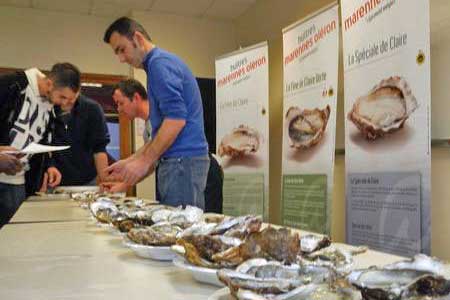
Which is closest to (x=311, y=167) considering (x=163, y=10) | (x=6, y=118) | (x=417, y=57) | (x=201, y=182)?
(x=417, y=57)

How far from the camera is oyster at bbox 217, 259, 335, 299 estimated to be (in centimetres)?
40

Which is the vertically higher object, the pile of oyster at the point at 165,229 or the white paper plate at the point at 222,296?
the pile of oyster at the point at 165,229

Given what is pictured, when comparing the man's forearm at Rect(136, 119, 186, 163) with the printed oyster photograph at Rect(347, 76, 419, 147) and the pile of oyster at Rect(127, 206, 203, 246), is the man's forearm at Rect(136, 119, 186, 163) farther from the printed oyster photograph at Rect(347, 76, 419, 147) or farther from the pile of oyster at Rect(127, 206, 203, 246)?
the printed oyster photograph at Rect(347, 76, 419, 147)

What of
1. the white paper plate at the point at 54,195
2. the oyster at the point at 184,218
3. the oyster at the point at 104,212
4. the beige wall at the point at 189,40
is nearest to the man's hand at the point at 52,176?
the white paper plate at the point at 54,195

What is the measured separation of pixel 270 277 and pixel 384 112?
1.79 metres

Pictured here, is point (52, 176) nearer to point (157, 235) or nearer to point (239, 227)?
point (157, 235)

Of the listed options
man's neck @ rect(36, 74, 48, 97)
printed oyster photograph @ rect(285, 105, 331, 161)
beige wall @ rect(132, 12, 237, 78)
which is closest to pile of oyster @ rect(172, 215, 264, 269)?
man's neck @ rect(36, 74, 48, 97)

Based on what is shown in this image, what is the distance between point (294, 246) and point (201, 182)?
45.7 inches

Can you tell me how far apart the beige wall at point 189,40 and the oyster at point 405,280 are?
14.7 feet

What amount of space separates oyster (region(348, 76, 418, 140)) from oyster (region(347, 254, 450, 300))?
5.18ft

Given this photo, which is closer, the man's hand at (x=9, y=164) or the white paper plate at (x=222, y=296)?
the white paper plate at (x=222, y=296)

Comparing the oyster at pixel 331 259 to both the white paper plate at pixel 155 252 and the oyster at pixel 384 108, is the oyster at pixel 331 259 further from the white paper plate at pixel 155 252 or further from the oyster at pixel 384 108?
the oyster at pixel 384 108

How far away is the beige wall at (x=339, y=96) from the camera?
2213 millimetres

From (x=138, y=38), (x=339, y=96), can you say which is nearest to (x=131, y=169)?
(x=138, y=38)
